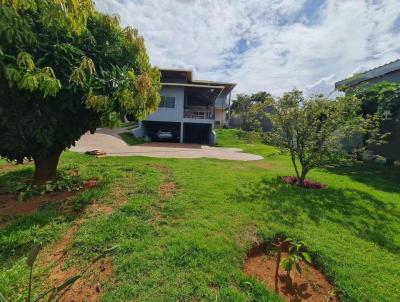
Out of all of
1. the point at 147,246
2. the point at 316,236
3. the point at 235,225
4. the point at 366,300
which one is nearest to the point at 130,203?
the point at 147,246

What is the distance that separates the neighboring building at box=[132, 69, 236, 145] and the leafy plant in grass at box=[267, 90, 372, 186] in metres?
14.7

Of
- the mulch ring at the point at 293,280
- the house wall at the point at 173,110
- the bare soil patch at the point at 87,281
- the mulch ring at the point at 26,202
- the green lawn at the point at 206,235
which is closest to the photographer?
the bare soil patch at the point at 87,281

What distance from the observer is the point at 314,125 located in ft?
21.9

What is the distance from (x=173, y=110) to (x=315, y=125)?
16267 millimetres

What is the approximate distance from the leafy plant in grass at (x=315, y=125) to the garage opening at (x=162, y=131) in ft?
52.1

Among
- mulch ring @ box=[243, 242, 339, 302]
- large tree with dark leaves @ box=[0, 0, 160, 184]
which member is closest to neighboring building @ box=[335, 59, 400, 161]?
large tree with dark leaves @ box=[0, 0, 160, 184]

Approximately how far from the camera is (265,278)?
3.12 metres

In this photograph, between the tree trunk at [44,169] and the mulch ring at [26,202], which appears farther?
the tree trunk at [44,169]

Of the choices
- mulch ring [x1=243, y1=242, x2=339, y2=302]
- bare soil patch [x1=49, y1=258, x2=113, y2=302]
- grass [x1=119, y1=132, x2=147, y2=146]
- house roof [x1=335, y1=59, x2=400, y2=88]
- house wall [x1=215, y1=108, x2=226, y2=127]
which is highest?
house roof [x1=335, y1=59, x2=400, y2=88]

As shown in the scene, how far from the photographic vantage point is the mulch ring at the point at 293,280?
293 cm

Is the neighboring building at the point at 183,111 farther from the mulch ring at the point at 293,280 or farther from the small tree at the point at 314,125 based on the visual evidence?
the mulch ring at the point at 293,280

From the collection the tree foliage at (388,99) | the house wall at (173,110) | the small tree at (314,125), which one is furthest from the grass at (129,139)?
the tree foliage at (388,99)

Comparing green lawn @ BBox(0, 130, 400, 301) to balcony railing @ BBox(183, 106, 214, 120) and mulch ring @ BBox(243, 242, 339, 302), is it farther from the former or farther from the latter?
balcony railing @ BBox(183, 106, 214, 120)

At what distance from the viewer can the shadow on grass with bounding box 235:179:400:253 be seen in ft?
14.7
